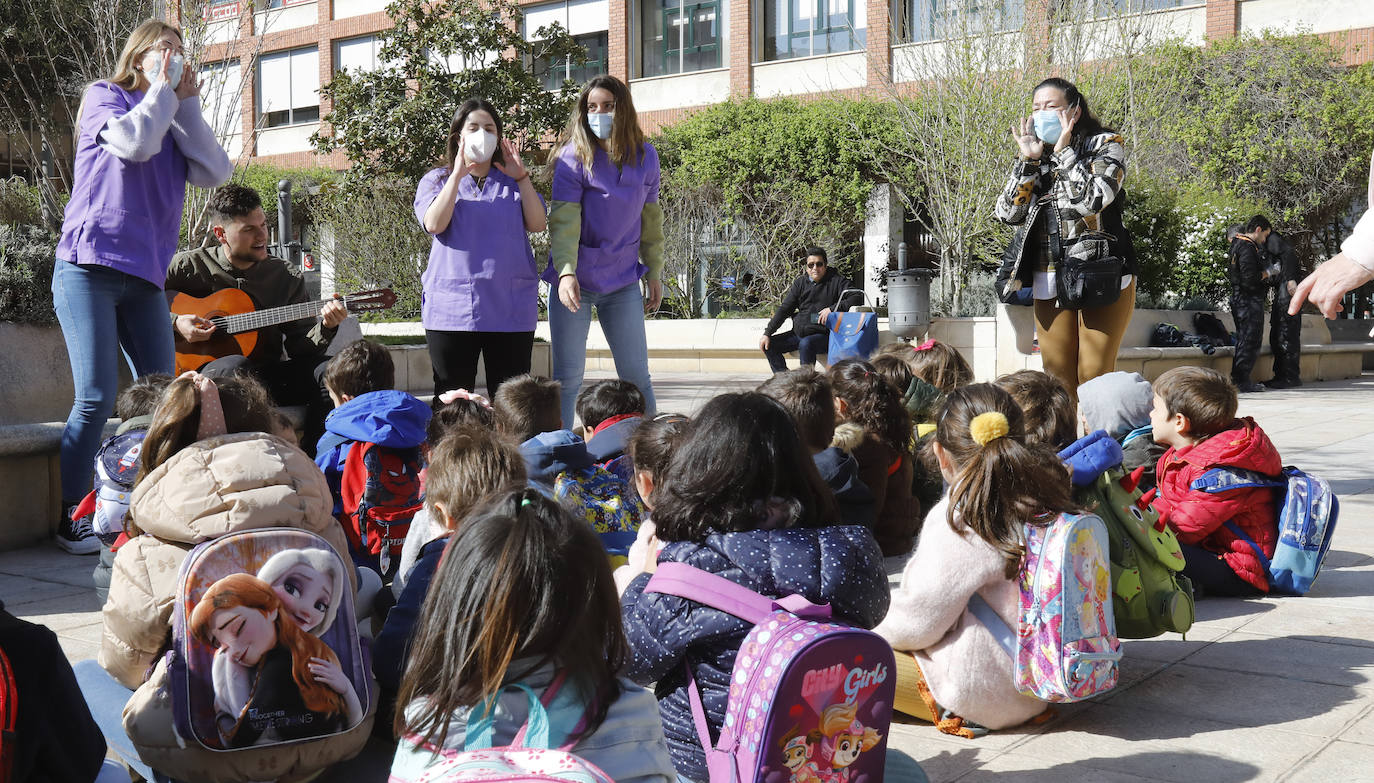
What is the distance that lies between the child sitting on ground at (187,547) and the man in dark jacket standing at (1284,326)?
46.3 feet

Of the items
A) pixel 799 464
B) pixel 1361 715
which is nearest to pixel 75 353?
pixel 799 464

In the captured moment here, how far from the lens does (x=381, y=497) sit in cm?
421

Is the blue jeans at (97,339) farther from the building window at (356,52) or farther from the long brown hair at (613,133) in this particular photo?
the building window at (356,52)

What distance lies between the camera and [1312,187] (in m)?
20.3

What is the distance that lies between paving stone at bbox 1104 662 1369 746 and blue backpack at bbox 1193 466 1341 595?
963mm

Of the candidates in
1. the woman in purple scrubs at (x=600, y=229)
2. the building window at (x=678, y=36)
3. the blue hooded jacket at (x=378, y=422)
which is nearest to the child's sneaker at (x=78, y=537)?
the blue hooded jacket at (x=378, y=422)

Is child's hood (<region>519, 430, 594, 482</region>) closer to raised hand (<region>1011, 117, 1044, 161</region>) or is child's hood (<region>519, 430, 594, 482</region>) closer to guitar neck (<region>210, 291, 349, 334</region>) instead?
guitar neck (<region>210, 291, 349, 334</region>)

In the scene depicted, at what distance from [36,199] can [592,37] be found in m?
18.3

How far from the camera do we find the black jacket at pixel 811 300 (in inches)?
491

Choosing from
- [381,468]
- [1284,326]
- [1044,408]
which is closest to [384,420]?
[381,468]

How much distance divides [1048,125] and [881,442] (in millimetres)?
2216

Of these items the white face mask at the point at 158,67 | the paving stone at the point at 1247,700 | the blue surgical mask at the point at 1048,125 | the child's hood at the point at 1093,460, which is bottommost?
the paving stone at the point at 1247,700

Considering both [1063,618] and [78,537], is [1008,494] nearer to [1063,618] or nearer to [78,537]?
[1063,618]

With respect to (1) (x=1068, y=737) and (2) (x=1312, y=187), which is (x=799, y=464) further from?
(2) (x=1312, y=187)
